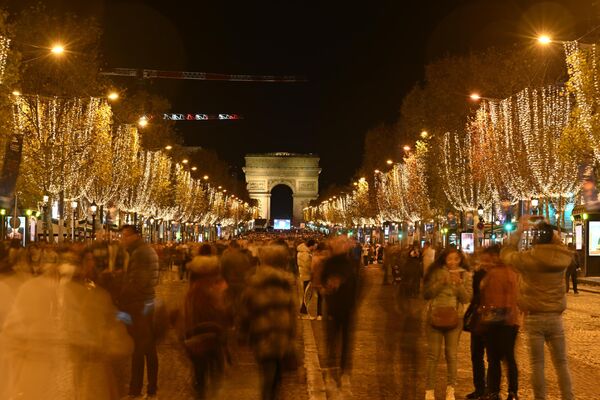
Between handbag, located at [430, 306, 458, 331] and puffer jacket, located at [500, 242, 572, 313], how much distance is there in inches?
56.2

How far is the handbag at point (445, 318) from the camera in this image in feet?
37.4

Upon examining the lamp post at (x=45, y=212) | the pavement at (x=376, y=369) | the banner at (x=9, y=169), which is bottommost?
the pavement at (x=376, y=369)

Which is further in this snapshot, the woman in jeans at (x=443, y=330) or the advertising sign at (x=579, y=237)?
the advertising sign at (x=579, y=237)

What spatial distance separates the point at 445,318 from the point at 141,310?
3.70 m

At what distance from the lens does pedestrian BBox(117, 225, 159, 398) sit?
1159 centimetres

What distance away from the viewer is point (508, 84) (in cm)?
4853

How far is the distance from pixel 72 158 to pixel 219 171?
8987cm

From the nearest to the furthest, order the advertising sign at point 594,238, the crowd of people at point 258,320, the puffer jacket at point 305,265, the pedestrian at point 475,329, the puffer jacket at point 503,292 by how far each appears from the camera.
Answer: the crowd of people at point 258,320, the puffer jacket at point 503,292, the pedestrian at point 475,329, the puffer jacket at point 305,265, the advertising sign at point 594,238

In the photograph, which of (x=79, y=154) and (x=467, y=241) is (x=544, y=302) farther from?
(x=467, y=241)

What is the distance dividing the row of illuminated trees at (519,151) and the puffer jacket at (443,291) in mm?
20234

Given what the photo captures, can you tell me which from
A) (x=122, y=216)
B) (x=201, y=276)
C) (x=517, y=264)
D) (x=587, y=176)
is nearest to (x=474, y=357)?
(x=517, y=264)

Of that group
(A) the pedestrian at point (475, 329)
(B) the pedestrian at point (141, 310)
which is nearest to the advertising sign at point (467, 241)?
(A) the pedestrian at point (475, 329)

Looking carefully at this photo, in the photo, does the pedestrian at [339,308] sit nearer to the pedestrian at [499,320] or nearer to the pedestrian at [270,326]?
the pedestrian at [499,320]

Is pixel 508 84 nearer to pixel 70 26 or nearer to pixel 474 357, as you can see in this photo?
pixel 70 26
